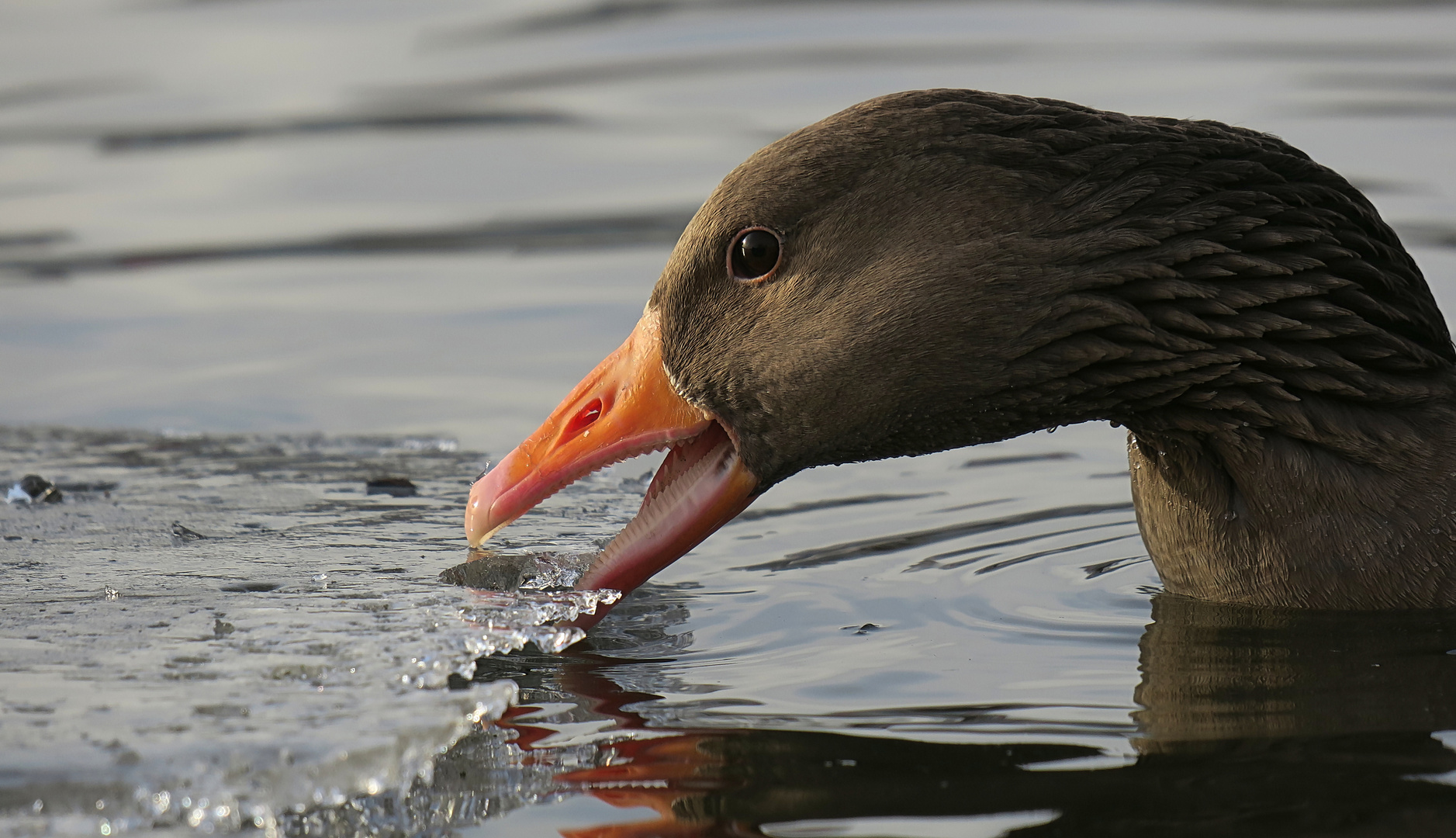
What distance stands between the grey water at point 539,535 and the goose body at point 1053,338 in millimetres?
350

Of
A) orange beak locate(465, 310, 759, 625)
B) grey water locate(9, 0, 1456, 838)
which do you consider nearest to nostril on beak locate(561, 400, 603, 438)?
orange beak locate(465, 310, 759, 625)

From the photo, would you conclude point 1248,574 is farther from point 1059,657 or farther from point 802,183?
point 802,183

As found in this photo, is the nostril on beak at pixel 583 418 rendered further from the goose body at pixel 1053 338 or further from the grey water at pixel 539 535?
the grey water at pixel 539 535

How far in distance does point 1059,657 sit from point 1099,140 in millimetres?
1542

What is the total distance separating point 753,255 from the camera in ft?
19.6

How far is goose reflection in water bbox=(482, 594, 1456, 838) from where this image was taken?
4523 millimetres

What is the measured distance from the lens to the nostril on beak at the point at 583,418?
6.14m

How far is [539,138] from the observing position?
14.5 m

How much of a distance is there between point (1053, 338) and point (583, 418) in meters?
1.49

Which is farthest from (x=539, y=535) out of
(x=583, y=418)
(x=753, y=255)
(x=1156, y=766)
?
(x=1156, y=766)

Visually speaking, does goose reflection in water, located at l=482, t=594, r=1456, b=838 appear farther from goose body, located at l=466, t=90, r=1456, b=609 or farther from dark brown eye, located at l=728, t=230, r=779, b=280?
dark brown eye, located at l=728, t=230, r=779, b=280

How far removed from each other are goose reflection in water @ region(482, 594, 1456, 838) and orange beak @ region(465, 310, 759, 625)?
485 millimetres

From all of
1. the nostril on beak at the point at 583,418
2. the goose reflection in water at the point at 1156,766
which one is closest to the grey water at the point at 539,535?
the goose reflection in water at the point at 1156,766

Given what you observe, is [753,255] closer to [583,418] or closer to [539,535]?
[583,418]
